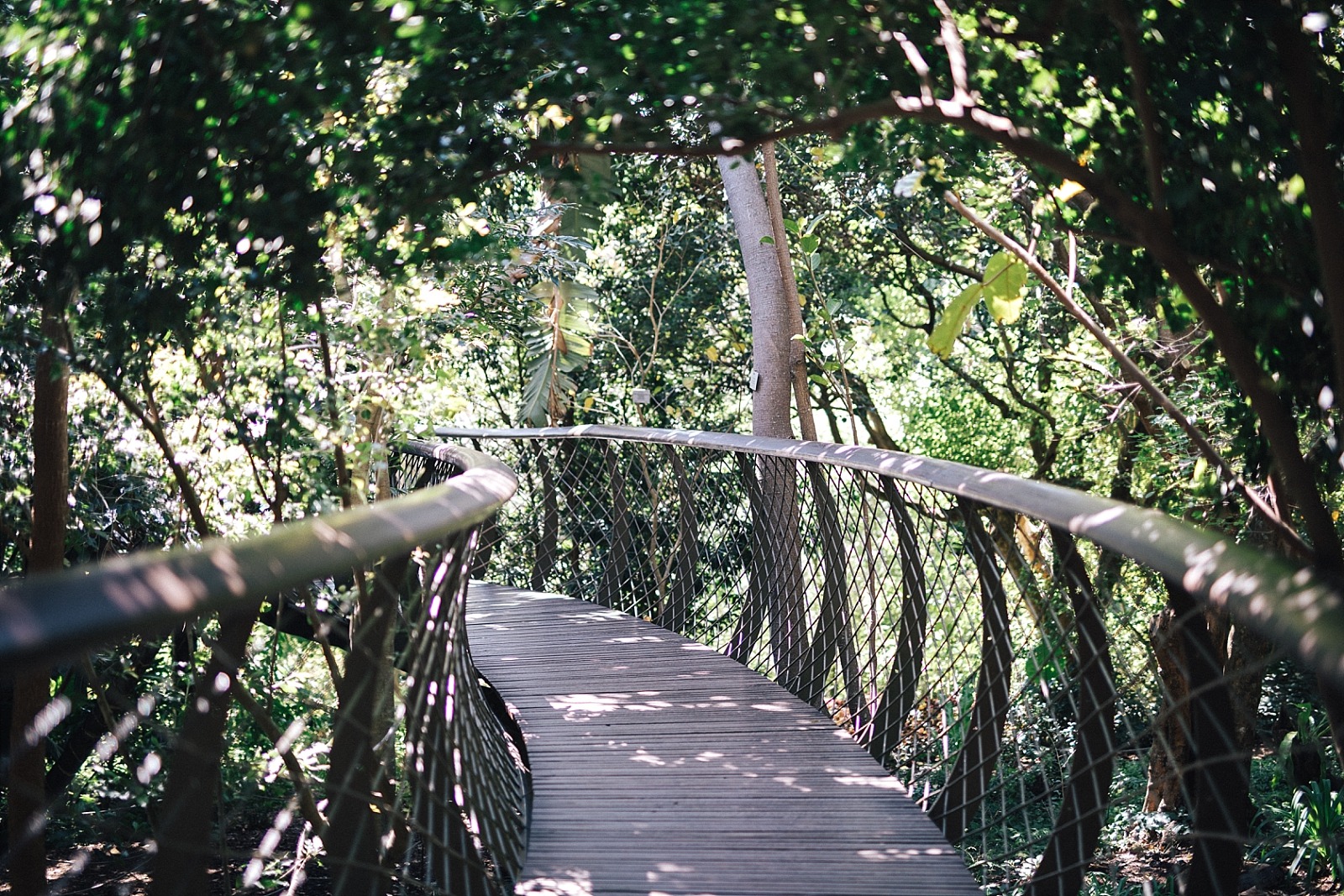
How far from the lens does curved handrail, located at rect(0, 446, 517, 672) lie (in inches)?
33.0

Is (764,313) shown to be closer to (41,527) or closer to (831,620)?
(831,620)

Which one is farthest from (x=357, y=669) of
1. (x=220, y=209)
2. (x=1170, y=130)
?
(x=1170, y=130)

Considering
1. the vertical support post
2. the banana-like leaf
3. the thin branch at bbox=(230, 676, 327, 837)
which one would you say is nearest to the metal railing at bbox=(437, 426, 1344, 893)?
the vertical support post

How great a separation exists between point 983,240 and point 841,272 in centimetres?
159

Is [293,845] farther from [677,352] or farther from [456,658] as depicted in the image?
[456,658]

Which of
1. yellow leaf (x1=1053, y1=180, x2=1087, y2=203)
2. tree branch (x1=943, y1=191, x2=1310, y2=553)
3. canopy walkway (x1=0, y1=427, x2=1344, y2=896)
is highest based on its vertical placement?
yellow leaf (x1=1053, y1=180, x2=1087, y2=203)

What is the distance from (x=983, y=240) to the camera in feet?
34.7

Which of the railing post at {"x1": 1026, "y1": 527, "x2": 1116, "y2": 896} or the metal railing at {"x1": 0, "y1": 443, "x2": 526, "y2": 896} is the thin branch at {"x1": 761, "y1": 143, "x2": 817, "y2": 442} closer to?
the metal railing at {"x1": 0, "y1": 443, "x2": 526, "y2": 896}

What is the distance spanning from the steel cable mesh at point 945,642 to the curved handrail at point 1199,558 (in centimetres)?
11

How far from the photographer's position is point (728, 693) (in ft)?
14.1

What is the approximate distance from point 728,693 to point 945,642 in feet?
4.61

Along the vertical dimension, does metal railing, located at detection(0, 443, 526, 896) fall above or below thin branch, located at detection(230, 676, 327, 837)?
above

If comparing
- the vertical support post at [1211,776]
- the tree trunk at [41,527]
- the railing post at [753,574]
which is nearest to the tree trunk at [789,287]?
the railing post at [753,574]

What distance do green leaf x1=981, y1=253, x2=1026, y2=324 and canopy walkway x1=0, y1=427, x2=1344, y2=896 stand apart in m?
1.01
